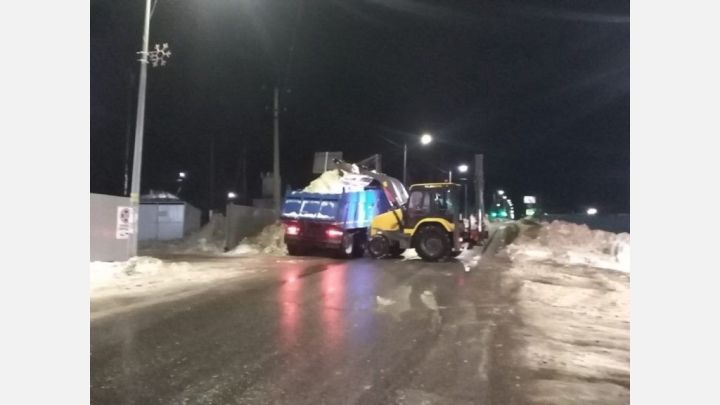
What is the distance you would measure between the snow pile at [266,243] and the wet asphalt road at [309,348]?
11952 millimetres

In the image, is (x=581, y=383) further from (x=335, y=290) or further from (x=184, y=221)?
(x=184, y=221)

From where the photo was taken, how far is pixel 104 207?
55.9 feet

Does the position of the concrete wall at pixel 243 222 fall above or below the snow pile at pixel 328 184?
below

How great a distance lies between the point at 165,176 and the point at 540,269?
53.8m

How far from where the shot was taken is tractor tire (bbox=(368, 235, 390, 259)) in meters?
22.5

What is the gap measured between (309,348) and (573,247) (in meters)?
21.6

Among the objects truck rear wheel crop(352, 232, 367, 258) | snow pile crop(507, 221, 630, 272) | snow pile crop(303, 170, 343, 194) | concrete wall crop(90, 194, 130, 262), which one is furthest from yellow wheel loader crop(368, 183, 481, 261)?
concrete wall crop(90, 194, 130, 262)

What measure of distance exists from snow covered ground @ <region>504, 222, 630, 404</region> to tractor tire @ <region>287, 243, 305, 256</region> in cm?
822

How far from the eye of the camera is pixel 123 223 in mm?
17375

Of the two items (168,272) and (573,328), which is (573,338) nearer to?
(573,328)

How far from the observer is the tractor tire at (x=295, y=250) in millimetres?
23484

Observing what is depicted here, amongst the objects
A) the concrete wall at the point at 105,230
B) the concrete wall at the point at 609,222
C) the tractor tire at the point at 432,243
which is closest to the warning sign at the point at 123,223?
the concrete wall at the point at 105,230

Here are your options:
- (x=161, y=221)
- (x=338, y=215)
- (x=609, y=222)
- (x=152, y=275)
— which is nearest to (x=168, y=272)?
(x=152, y=275)

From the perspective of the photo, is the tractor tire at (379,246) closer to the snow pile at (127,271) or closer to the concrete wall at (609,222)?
the snow pile at (127,271)
